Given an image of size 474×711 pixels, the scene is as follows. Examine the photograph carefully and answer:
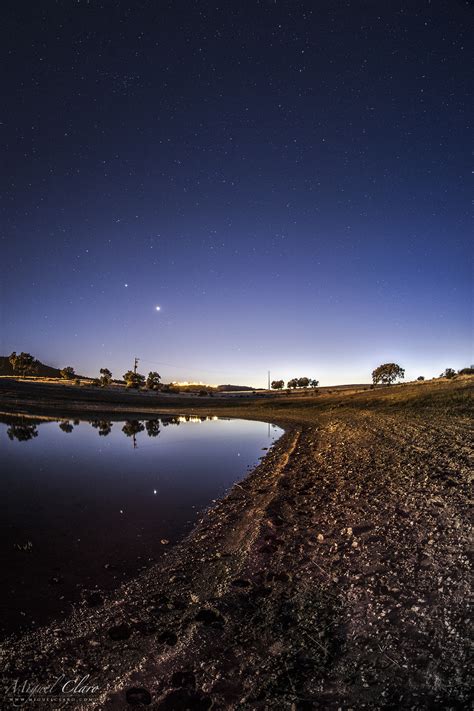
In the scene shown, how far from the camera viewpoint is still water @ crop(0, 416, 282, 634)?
766 centimetres

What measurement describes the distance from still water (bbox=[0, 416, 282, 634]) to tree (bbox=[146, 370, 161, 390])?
127 m

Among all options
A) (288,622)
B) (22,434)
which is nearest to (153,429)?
(22,434)

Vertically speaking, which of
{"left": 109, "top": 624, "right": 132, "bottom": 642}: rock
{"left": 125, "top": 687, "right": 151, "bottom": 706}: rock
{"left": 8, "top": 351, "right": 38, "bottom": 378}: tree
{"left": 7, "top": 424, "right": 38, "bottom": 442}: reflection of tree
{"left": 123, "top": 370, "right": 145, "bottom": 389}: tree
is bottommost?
{"left": 7, "top": 424, "right": 38, "bottom": 442}: reflection of tree

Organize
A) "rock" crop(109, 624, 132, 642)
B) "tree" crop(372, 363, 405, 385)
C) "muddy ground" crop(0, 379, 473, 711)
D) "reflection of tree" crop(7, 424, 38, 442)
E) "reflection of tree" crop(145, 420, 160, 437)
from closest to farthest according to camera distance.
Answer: "muddy ground" crop(0, 379, 473, 711)
"rock" crop(109, 624, 132, 642)
"reflection of tree" crop(7, 424, 38, 442)
"reflection of tree" crop(145, 420, 160, 437)
"tree" crop(372, 363, 405, 385)

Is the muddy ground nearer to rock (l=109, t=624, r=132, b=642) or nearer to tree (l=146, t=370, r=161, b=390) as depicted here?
rock (l=109, t=624, r=132, b=642)

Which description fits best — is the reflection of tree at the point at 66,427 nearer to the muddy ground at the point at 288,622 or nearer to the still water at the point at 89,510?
the still water at the point at 89,510

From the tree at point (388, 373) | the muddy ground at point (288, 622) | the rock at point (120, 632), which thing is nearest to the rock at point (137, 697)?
the muddy ground at point (288, 622)

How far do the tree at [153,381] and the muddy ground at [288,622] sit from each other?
146 metres

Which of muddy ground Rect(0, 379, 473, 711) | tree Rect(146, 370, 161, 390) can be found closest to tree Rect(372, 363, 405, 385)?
tree Rect(146, 370, 161, 390)

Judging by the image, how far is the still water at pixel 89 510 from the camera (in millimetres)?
7660

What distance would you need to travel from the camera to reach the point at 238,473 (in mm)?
18625

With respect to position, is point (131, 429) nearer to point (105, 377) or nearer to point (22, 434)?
point (22, 434)

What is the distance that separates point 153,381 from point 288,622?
15841cm

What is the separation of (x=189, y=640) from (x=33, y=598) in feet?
12.8
